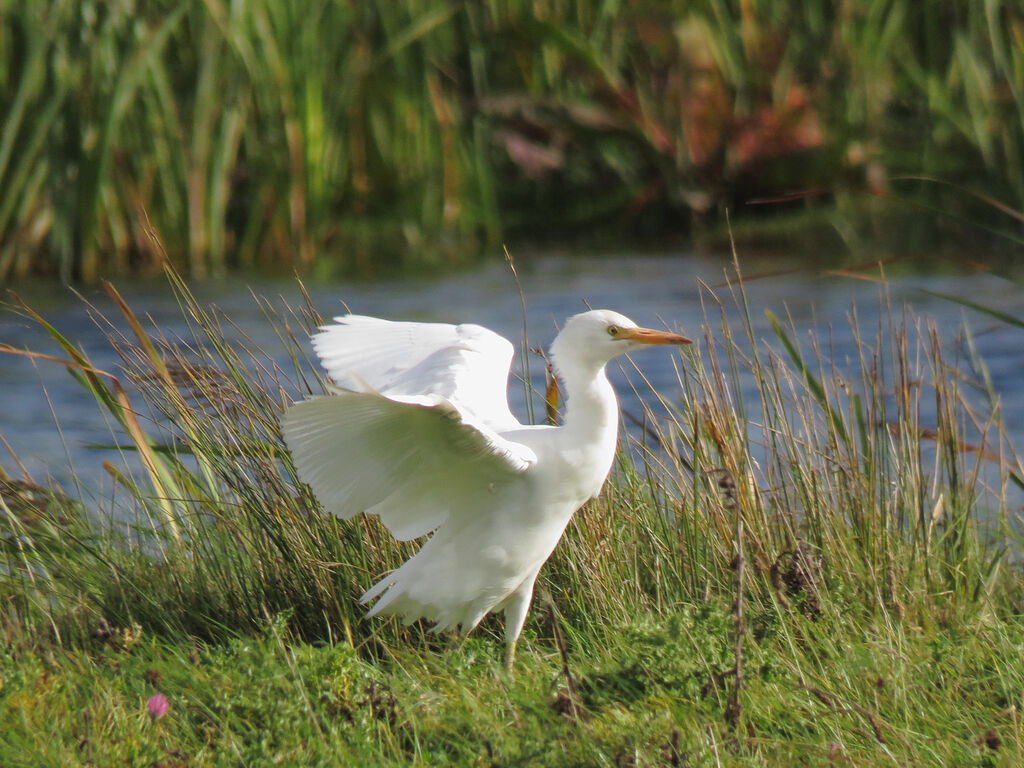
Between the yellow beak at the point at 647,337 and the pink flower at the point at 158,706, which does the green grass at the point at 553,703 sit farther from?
the yellow beak at the point at 647,337

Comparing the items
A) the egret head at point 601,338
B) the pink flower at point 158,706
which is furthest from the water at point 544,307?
the pink flower at point 158,706

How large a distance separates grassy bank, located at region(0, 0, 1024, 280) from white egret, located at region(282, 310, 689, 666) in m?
4.73

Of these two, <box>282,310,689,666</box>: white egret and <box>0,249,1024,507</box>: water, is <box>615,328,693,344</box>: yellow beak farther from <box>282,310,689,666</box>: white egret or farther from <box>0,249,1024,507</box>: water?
<box>0,249,1024,507</box>: water

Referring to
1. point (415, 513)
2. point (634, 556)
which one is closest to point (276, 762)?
point (415, 513)

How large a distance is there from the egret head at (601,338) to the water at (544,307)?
11.4 ft

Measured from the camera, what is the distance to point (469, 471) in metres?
2.94

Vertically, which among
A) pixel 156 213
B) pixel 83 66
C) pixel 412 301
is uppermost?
pixel 83 66

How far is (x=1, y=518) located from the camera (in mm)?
3395

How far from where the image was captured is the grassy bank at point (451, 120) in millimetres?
7996

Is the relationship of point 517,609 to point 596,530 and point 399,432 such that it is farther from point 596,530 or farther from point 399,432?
point 399,432

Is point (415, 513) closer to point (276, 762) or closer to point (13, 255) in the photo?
point (276, 762)

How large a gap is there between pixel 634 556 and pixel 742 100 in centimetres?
831

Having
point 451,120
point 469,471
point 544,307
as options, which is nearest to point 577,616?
point 469,471

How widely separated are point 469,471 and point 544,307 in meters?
5.75
